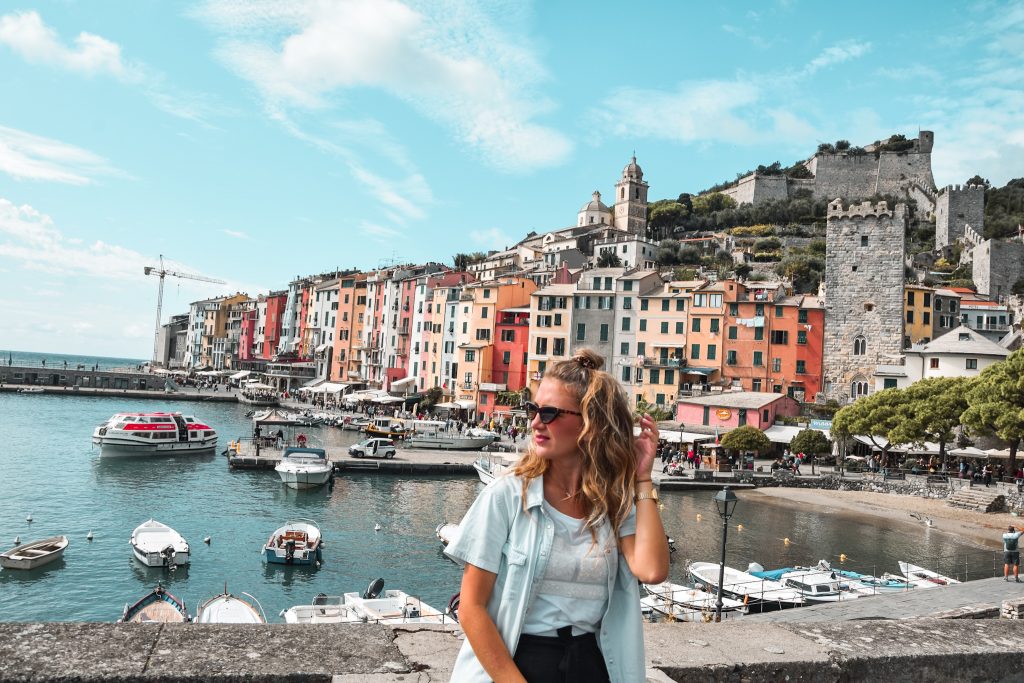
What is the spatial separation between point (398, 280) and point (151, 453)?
44931 mm

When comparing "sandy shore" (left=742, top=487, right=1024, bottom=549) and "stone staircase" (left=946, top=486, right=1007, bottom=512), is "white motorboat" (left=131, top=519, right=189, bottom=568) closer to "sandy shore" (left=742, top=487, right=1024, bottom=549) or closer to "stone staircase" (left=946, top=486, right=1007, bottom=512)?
"sandy shore" (left=742, top=487, right=1024, bottom=549)

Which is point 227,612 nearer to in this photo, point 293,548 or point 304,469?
point 293,548

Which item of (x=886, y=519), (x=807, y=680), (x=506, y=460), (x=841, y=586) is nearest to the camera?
(x=807, y=680)

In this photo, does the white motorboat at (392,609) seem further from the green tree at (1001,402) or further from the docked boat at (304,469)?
the green tree at (1001,402)

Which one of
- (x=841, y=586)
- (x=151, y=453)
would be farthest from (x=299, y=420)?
(x=841, y=586)

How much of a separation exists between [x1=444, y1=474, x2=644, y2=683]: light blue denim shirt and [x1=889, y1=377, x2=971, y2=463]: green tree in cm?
4442

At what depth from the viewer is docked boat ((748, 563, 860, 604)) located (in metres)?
18.8

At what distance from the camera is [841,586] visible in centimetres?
1964

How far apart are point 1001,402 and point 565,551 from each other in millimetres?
40690

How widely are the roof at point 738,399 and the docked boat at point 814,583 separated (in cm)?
3061

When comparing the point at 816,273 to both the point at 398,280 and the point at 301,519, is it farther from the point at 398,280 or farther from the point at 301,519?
the point at 301,519

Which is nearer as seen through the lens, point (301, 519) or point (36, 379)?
point (301, 519)

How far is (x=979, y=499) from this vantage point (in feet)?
117

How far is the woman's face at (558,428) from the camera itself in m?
2.73
